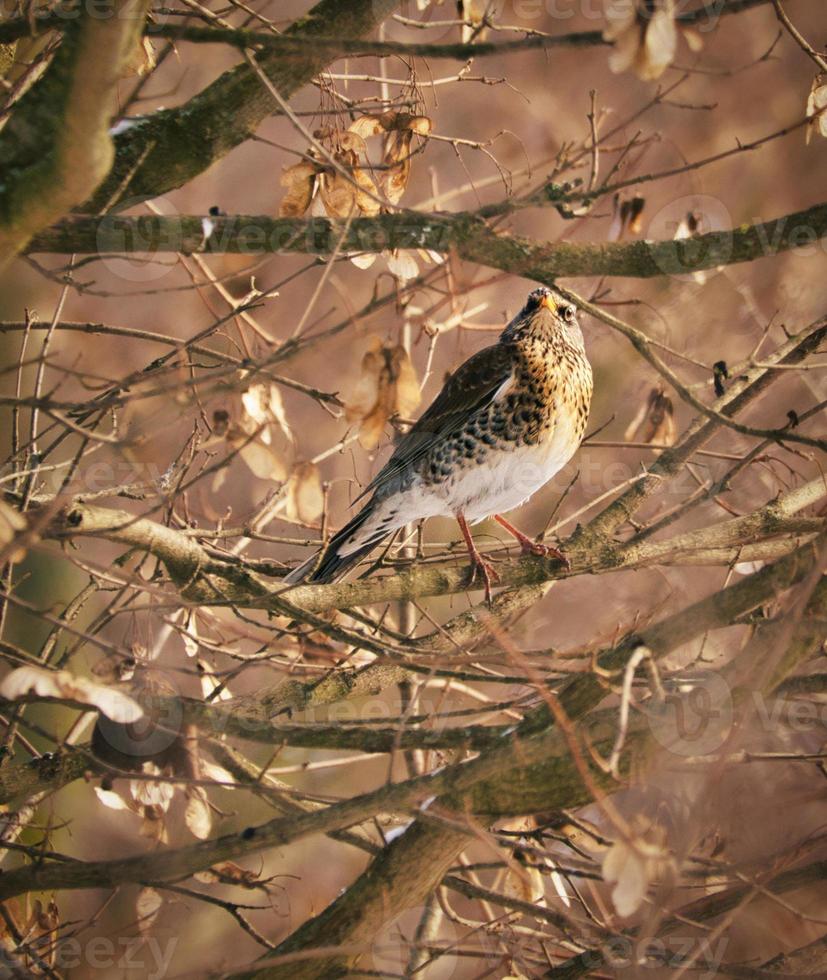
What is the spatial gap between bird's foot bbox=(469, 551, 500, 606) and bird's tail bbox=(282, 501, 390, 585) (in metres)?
0.58

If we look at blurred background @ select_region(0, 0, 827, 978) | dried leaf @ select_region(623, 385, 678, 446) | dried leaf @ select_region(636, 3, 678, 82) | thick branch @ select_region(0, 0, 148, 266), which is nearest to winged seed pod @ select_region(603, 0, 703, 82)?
dried leaf @ select_region(636, 3, 678, 82)

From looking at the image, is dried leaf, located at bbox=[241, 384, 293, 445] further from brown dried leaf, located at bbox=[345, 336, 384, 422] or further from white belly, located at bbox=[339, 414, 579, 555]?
white belly, located at bbox=[339, 414, 579, 555]

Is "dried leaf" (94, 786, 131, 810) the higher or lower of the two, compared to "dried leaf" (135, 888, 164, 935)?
higher

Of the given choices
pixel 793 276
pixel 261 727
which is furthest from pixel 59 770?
pixel 793 276

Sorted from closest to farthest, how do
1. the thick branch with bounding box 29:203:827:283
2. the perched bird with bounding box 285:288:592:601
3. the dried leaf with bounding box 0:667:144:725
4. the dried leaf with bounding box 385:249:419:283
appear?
the dried leaf with bounding box 0:667:144:725
the thick branch with bounding box 29:203:827:283
the dried leaf with bounding box 385:249:419:283
the perched bird with bounding box 285:288:592:601

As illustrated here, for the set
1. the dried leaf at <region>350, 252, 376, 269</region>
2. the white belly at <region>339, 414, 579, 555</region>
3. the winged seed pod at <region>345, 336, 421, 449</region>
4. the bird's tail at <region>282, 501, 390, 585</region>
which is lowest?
the bird's tail at <region>282, 501, 390, 585</region>

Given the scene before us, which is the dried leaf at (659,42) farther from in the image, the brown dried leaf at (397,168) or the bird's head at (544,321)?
the bird's head at (544,321)

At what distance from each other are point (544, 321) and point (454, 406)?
20.8 inches

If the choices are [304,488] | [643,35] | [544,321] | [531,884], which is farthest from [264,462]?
[544,321]

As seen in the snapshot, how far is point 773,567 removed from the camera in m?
2.54

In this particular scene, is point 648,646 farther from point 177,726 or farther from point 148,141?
point 148,141

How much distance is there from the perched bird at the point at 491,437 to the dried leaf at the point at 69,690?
2.00 meters

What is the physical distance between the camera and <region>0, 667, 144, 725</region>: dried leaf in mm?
2125

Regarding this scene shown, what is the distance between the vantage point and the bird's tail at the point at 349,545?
13.4ft
